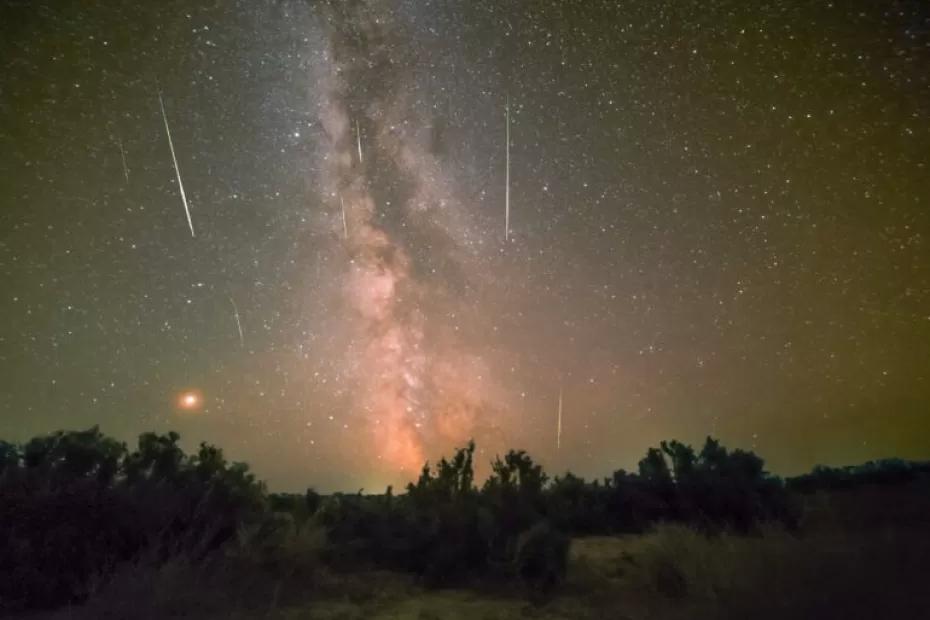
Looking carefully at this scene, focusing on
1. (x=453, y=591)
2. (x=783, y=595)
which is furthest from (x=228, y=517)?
(x=783, y=595)

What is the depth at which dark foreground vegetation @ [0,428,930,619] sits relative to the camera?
811 cm

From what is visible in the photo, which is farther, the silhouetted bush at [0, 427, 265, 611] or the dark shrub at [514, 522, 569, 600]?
the dark shrub at [514, 522, 569, 600]

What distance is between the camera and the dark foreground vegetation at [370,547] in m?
8.11

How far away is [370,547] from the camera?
1193 centimetres

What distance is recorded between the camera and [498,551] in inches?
414

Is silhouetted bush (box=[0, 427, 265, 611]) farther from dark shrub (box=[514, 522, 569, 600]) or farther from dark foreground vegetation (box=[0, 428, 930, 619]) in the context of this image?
dark shrub (box=[514, 522, 569, 600])

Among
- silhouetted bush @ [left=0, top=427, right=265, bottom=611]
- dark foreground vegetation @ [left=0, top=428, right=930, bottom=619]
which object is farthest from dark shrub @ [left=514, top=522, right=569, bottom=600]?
silhouetted bush @ [left=0, top=427, right=265, bottom=611]

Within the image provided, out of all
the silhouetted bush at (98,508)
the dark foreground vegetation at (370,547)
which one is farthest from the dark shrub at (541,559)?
the silhouetted bush at (98,508)

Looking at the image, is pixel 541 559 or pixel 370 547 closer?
pixel 541 559

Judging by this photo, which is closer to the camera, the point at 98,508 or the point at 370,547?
the point at 98,508

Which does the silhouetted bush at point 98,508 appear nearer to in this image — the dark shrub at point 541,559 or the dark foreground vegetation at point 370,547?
the dark foreground vegetation at point 370,547

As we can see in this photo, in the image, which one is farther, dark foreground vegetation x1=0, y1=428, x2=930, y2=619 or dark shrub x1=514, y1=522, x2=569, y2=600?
dark shrub x1=514, y1=522, x2=569, y2=600

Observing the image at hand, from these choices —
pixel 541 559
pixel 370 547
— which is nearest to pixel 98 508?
pixel 370 547

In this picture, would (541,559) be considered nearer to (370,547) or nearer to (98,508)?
(370,547)
